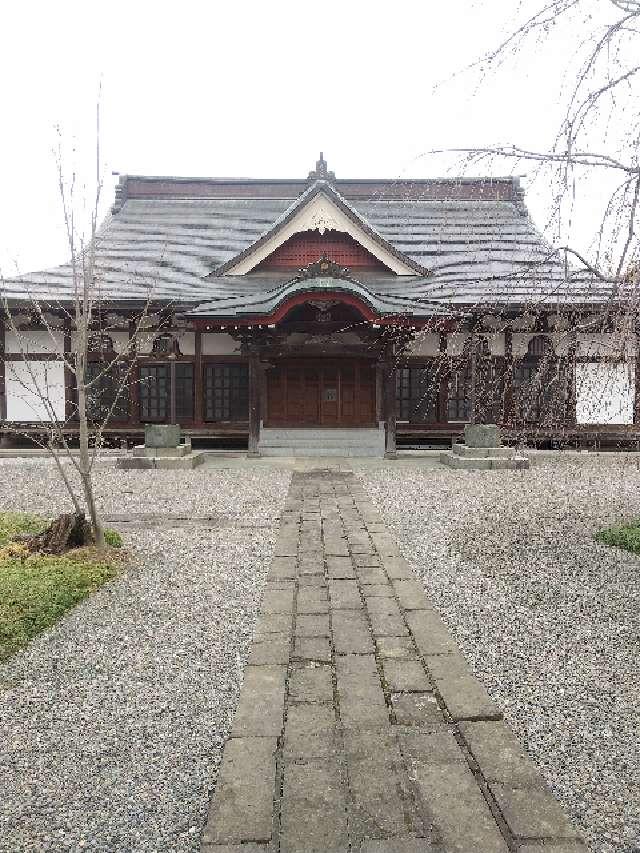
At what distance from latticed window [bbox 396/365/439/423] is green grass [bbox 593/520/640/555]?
8.61 metres

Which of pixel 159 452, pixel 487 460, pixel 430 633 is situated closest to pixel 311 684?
pixel 430 633

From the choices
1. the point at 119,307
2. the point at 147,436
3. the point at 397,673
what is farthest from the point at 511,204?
the point at 397,673

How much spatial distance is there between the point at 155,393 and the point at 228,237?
20.5ft

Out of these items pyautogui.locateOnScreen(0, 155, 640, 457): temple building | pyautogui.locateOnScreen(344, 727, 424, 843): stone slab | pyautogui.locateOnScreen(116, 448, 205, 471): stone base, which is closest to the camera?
pyautogui.locateOnScreen(344, 727, 424, 843): stone slab

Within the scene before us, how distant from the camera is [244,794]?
2.09 m

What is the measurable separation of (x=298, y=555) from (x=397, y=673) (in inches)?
95.0

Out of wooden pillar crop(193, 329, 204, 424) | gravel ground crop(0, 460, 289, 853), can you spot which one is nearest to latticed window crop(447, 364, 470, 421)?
wooden pillar crop(193, 329, 204, 424)

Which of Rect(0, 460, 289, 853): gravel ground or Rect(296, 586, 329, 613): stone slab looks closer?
Rect(0, 460, 289, 853): gravel ground

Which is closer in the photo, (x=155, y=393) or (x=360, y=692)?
(x=360, y=692)

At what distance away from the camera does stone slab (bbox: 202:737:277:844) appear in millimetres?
1902

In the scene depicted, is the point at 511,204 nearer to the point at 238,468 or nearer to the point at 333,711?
the point at 238,468

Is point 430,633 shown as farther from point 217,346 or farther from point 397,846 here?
point 217,346

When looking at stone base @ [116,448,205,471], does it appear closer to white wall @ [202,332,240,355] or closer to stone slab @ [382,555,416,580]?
white wall @ [202,332,240,355]

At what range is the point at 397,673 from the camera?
308 centimetres
